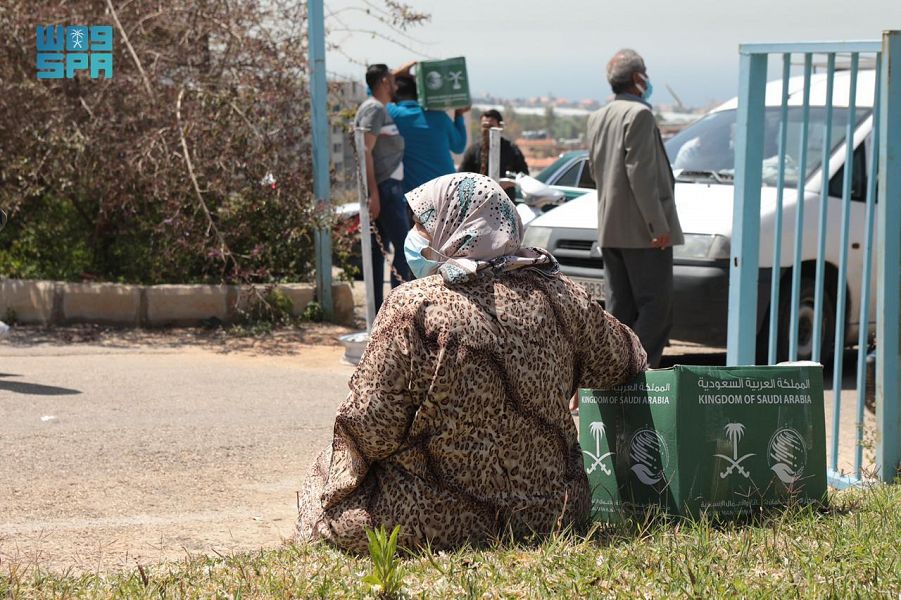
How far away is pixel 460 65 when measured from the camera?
8.05m

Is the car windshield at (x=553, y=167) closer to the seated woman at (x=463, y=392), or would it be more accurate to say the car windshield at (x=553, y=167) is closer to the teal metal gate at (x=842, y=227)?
the teal metal gate at (x=842, y=227)

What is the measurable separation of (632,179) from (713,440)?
2721mm

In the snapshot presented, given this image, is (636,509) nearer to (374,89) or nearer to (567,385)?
(567,385)

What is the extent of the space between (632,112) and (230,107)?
3.97 meters

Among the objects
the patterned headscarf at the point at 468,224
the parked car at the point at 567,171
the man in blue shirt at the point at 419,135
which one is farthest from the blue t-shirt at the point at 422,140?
the patterned headscarf at the point at 468,224

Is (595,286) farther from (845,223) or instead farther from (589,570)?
(589,570)

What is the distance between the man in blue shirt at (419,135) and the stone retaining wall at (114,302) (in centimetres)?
171

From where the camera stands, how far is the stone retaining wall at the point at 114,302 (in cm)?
905

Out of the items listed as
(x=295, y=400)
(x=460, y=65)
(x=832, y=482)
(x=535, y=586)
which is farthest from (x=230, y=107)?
(x=535, y=586)

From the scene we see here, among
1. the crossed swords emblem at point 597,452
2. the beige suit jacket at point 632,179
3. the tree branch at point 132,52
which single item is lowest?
the crossed swords emblem at point 597,452

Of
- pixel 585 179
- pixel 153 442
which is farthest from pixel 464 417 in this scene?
pixel 585 179

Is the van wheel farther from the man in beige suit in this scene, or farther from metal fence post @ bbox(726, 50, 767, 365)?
metal fence post @ bbox(726, 50, 767, 365)

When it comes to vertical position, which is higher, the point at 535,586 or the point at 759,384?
the point at 759,384

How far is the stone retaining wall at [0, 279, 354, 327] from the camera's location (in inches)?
356
